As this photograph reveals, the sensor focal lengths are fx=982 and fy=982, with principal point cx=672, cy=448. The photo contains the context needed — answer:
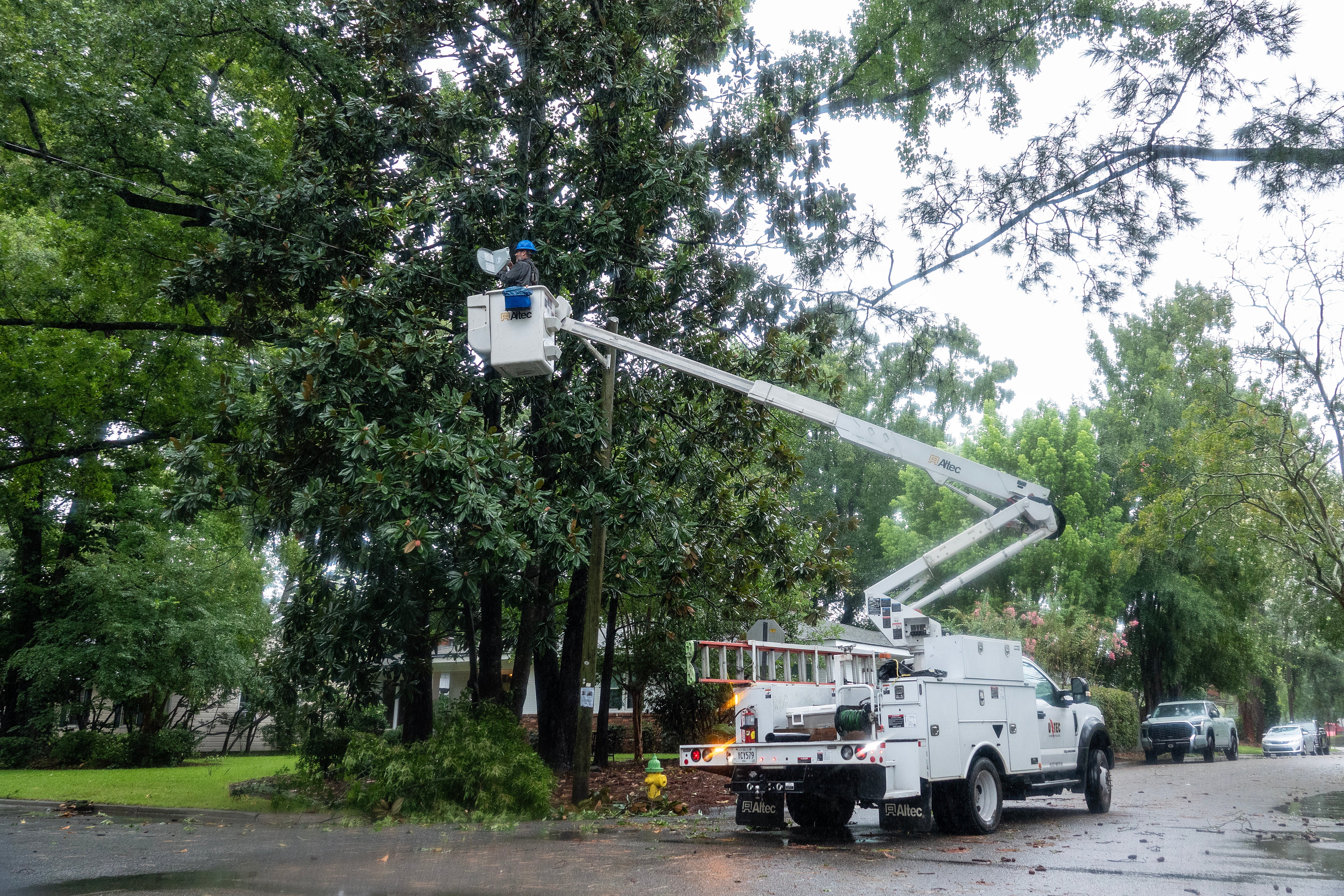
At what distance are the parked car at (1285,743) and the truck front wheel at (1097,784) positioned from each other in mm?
27186

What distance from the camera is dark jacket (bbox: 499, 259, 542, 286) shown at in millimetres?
10094

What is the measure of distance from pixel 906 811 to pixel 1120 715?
23.0m

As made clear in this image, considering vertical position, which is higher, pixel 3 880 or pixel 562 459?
pixel 562 459

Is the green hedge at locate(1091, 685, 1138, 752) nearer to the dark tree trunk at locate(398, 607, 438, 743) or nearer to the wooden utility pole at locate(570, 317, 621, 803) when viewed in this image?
the dark tree trunk at locate(398, 607, 438, 743)

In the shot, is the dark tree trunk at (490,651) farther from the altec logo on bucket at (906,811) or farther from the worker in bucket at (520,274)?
the altec logo on bucket at (906,811)

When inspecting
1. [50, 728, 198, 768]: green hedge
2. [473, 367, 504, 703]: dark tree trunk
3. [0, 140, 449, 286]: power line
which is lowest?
[50, 728, 198, 768]: green hedge

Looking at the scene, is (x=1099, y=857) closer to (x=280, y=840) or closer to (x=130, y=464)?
(x=280, y=840)

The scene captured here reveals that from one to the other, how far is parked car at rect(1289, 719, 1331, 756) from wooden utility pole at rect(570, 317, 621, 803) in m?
34.9

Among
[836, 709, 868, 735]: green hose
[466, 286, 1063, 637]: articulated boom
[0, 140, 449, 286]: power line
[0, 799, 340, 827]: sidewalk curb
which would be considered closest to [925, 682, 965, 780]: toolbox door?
[836, 709, 868, 735]: green hose

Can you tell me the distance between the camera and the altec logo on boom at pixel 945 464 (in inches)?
448

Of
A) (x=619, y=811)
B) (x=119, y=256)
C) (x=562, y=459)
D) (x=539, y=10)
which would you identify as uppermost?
(x=539, y=10)

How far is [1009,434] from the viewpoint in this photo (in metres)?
37.3

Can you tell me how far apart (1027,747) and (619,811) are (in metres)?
5.09

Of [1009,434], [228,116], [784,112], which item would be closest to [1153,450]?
[1009,434]
